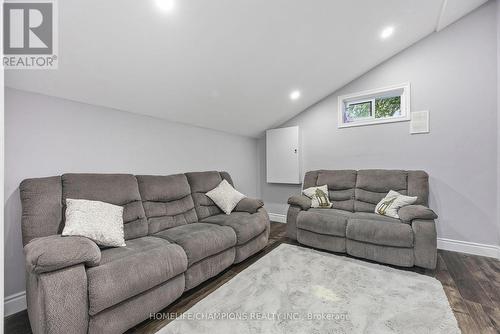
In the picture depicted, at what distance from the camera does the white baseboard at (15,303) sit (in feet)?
5.59

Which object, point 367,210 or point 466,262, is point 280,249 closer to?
point 367,210

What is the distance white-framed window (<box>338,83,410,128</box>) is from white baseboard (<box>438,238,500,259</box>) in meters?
1.86

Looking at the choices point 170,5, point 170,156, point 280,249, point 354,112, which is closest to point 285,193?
point 280,249

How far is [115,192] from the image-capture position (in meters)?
2.16

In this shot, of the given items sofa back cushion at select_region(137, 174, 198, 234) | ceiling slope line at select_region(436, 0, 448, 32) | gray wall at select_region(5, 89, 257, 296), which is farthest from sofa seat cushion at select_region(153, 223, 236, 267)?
ceiling slope line at select_region(436, 0, 448, 32)

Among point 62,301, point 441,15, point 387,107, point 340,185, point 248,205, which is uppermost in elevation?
point 441,15

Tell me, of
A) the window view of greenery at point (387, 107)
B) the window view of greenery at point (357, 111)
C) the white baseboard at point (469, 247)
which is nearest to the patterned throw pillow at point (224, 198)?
the window view of greenery at point (357, 111)

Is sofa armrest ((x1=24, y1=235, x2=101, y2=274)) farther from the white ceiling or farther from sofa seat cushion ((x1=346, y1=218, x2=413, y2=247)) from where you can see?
sofa seat cushion ((x1=346, y1=218, x2=413, y2=247))

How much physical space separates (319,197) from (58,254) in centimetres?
308

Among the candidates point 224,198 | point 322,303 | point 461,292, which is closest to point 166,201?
point 224,198

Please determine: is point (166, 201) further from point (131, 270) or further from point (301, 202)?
point (301, 202)

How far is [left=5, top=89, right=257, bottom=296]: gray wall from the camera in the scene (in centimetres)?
180

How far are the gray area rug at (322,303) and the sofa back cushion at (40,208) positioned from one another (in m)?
1.23

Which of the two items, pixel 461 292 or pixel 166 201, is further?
pixel 166 201
